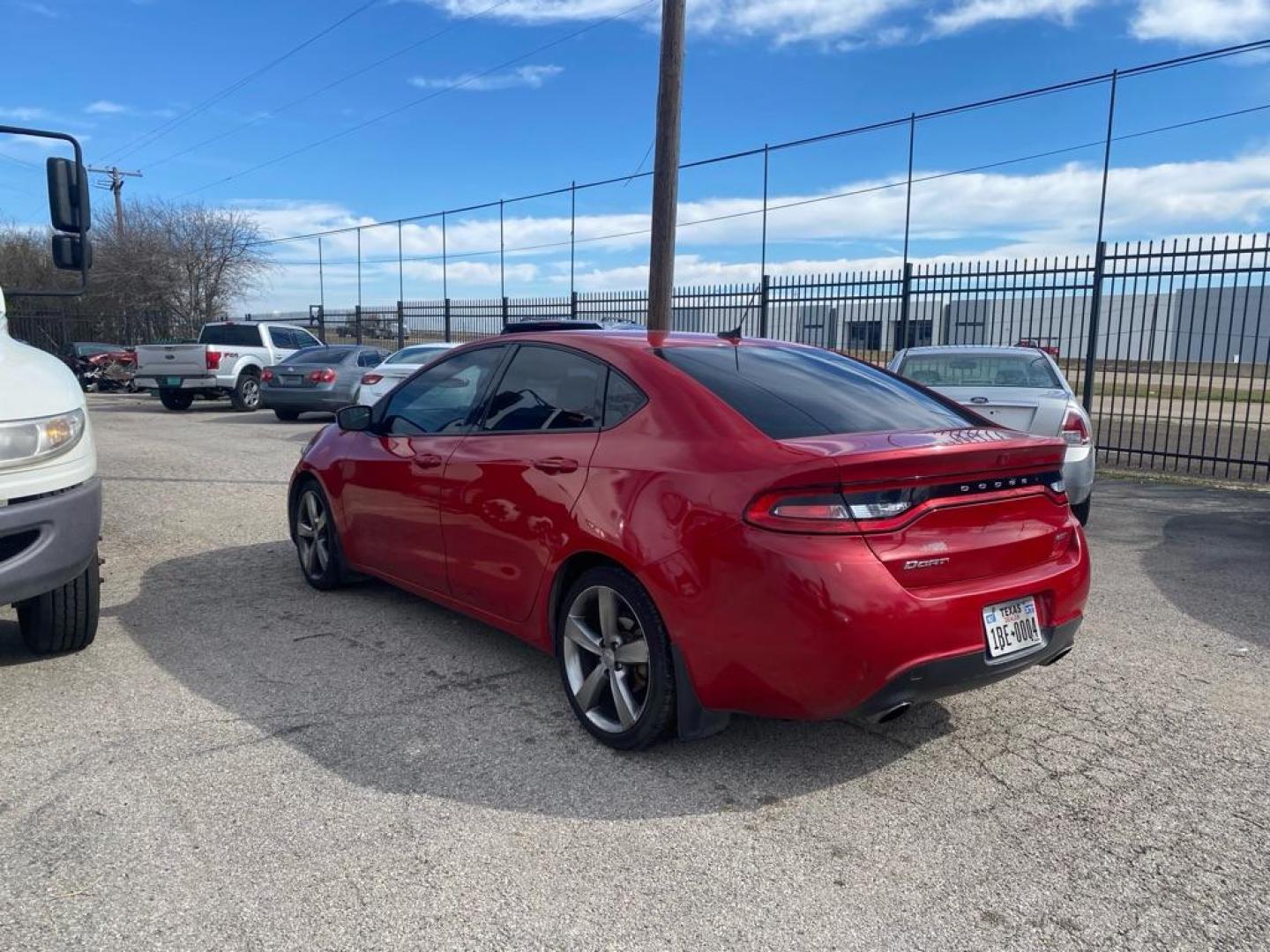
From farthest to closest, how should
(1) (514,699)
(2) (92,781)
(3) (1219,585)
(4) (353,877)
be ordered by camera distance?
(3) (1219,585) < (1) (514,699) < (2) (92,781) < (4) (353,877)

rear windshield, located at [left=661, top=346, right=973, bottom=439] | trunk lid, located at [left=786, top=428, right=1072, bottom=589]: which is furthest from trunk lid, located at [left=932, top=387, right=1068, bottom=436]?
trunk lid, located at [left=786, top=428, right=1072, bottom=589]

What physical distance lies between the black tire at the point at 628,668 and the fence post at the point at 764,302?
39.6ft

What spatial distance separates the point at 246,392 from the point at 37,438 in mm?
16355

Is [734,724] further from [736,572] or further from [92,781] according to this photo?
[92,781]

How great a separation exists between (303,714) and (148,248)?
120 ft

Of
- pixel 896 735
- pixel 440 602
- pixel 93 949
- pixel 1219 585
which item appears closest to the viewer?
pixel 93 949

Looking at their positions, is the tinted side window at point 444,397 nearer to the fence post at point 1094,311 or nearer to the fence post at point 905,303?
the fence post at point 1094,311

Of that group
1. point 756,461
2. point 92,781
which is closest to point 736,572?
point 756,461

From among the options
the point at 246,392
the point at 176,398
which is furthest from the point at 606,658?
the point at 176,398

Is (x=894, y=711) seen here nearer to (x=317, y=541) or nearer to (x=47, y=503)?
(x=47, y=503)

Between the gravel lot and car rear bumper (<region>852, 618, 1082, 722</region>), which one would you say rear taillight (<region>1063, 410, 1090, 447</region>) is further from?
car rear bumper (<region>852, 618, 1082, 722</region>)

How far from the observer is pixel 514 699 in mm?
3982

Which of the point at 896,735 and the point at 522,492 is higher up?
the point at 522,492

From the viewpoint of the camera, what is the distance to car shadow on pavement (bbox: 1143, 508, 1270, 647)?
5309 mm
